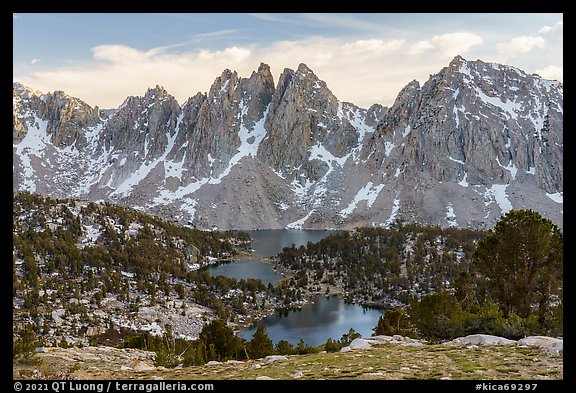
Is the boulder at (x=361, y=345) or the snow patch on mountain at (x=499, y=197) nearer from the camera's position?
the boulder at (x=361, y=345)

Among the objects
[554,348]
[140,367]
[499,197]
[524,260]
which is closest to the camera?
[554,348]

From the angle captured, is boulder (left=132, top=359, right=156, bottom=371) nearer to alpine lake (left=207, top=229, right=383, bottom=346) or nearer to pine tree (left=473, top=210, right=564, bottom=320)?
pine tree (left=473, top=210, right=564, bottom=320)

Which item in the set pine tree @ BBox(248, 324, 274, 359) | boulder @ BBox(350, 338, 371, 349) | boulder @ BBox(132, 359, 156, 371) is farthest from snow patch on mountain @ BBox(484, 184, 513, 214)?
boulder @ BBox(132, 359, 156, 371)

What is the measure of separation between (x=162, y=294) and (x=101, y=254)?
17.8 metres

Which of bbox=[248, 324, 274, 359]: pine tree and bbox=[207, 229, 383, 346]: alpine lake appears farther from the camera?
bbox=[207, 229, 383, 346]: alpine lake

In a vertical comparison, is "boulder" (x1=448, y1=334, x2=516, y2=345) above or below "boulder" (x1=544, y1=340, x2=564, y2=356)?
below

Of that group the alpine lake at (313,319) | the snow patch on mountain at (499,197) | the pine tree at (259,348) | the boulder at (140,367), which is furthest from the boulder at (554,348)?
the snow patch on mountain at (499,197)

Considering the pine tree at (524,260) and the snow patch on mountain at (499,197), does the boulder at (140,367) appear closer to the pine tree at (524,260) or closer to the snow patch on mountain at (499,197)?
the pine tree at (524,260)

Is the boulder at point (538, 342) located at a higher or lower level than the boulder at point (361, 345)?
higher

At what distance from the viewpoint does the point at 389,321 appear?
30797mm

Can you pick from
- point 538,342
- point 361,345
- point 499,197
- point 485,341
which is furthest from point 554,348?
point 499,197

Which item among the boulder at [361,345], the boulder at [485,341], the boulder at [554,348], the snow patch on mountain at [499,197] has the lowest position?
the boulder at [361,345]

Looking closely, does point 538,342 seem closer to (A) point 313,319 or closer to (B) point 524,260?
(B) point 524,260
